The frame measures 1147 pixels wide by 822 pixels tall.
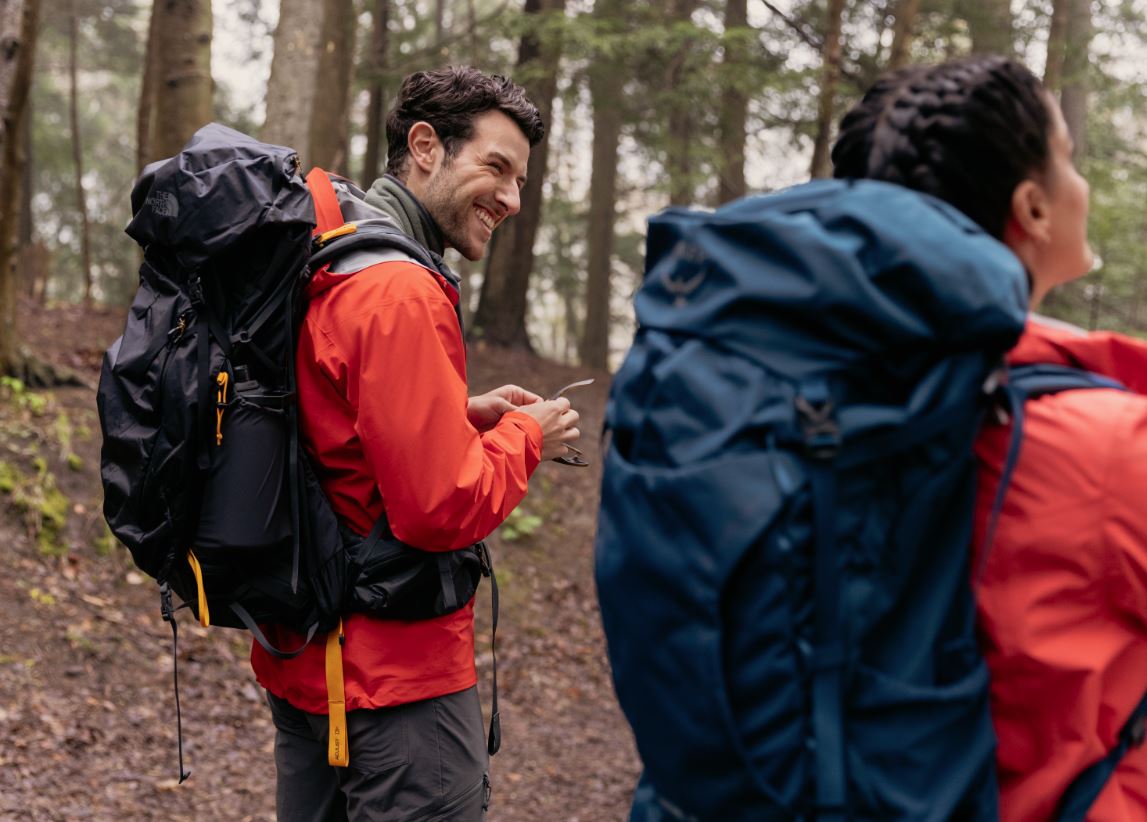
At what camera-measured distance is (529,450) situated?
2.71 meters

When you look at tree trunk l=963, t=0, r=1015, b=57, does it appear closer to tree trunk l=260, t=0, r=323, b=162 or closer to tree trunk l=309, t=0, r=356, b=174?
tree trunk l=309, t=0, r=356, b=174

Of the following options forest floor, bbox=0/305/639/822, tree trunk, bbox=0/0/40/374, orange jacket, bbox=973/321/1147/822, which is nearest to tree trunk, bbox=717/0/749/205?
forest floor, bbox=0/305/639/822

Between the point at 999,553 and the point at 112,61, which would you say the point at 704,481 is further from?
the point at 112,61

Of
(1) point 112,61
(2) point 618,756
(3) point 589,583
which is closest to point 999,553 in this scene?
(2) point 618,756

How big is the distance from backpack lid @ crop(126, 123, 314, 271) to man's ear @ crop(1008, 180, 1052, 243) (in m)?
1.56

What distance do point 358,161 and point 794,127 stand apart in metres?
13.1

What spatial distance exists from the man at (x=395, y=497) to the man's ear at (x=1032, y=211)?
128cm

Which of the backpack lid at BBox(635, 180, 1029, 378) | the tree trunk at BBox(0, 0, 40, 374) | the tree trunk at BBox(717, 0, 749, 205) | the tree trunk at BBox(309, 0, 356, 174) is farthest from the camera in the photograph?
the tree trunk at BBox(717, 0, 749, 205)

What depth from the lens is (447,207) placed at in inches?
116

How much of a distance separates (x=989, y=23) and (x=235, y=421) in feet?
38.0

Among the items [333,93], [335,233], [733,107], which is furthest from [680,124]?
[335,233]

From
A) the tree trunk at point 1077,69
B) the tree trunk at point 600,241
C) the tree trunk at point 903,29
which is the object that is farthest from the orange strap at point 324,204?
the tree trunk at point 600,241

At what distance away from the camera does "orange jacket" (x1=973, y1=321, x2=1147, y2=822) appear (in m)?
1.39

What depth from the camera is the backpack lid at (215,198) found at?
7.74 feet
